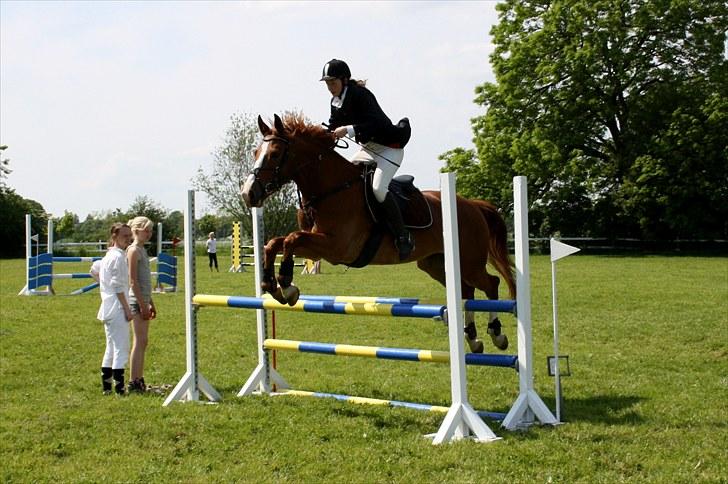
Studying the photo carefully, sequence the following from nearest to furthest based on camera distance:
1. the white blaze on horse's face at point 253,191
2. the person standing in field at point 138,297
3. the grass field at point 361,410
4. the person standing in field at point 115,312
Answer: the grass field at point 361,410, the white blaze on horse's face at point 253,191, the person standing in field at point 115,312, the person standing in field at point 138,297

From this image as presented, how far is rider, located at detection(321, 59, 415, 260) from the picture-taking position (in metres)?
6.71

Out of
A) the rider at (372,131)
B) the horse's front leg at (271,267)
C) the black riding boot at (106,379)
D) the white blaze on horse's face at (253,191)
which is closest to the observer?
the white blaze on horse's face at (253,191)

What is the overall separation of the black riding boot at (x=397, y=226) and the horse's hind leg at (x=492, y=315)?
1203 mm

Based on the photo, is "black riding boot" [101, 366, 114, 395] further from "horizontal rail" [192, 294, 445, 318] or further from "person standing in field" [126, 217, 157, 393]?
"horizontal rail" [192, 294, 445, 318]

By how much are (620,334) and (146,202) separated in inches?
2156

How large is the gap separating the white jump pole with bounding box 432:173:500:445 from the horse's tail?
1746 millimetres

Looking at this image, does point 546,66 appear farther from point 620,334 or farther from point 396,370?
point 396,370

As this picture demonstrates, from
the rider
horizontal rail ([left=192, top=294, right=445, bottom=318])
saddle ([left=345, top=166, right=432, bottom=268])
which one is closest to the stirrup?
the rider

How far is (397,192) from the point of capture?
7.20 m

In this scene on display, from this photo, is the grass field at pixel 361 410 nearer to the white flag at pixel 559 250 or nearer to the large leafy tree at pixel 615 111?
the white flag at pixel 559 250

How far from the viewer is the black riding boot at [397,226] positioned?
22.5ft

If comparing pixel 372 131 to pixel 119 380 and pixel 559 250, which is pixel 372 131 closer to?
pixel 559 250

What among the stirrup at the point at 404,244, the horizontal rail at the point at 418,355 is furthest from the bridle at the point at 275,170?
the horizontal rail at the point at 418,355

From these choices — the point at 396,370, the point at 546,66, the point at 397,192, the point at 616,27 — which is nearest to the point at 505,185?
the point at 546,66
